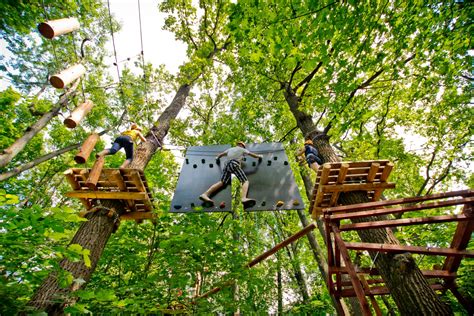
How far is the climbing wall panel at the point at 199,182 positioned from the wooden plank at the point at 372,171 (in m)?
2.58

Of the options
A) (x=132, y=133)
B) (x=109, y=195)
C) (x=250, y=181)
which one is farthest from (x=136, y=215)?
(x=250, y=181)

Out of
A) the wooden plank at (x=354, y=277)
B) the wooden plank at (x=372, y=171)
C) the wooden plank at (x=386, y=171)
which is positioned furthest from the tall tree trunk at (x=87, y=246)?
the wooden plank at (x=386, y=171)

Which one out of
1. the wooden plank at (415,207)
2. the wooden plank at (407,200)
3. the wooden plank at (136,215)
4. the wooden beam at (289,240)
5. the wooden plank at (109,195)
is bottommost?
the wooden plank at (415,207)

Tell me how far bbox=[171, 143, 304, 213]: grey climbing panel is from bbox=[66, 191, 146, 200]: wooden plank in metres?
0.78

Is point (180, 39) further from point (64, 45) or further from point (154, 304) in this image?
point (154, 304)

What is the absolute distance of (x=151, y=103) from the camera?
374 inches

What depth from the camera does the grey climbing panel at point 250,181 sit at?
4570 millimetres

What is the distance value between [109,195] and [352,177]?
4332 millimetres

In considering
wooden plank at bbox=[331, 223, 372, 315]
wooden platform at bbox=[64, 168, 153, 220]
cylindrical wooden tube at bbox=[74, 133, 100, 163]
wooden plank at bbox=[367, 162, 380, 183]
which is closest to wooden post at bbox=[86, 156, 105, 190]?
wooden platform at bbox=[64, 168, 153, 220]

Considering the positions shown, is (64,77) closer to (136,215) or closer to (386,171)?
(136,215)

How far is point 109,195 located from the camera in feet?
13.4

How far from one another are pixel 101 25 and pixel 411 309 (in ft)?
50.7

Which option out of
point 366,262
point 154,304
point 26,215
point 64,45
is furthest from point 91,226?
point 64,45

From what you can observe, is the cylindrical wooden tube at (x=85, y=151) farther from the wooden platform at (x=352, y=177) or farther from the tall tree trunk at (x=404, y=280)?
the tall tree trunk at (x=404, y=280)
